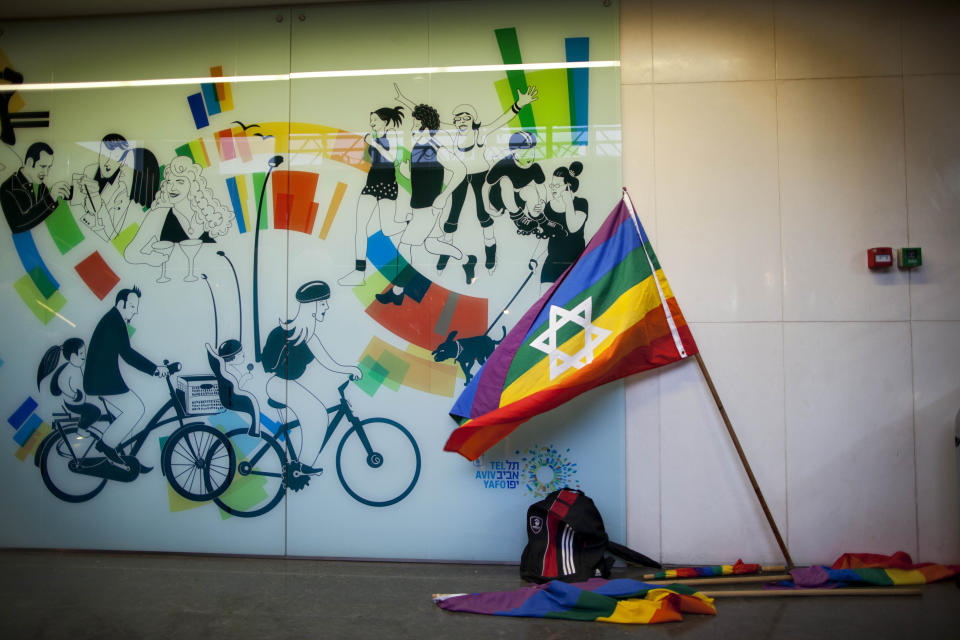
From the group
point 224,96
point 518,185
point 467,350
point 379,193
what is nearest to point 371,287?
point 379,193

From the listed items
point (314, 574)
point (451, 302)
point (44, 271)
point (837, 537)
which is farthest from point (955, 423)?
point (44, 271)

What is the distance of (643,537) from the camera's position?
388 cm

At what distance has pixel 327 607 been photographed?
328cm

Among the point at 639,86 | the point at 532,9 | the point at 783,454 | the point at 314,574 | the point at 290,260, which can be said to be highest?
the point at 532,9

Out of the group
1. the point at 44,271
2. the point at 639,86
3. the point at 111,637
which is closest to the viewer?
the point at 111,637

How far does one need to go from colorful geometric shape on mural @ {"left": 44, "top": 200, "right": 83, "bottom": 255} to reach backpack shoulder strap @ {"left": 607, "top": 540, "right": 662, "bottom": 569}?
387cm

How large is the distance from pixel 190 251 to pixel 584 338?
255 cm

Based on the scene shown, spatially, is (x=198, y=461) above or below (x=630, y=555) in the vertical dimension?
above

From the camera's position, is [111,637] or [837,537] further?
[837,537]

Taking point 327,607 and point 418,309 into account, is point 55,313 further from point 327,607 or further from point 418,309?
point 327,607

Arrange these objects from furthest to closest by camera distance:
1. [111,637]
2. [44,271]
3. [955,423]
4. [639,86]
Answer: [44,271], [639,86], [955,423], [111,637]

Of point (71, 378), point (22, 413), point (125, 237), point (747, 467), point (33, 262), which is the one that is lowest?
point (747, 467)

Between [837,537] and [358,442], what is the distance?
9.44ft

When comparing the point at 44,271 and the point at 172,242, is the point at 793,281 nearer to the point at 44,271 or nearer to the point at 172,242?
the point at 172,242
